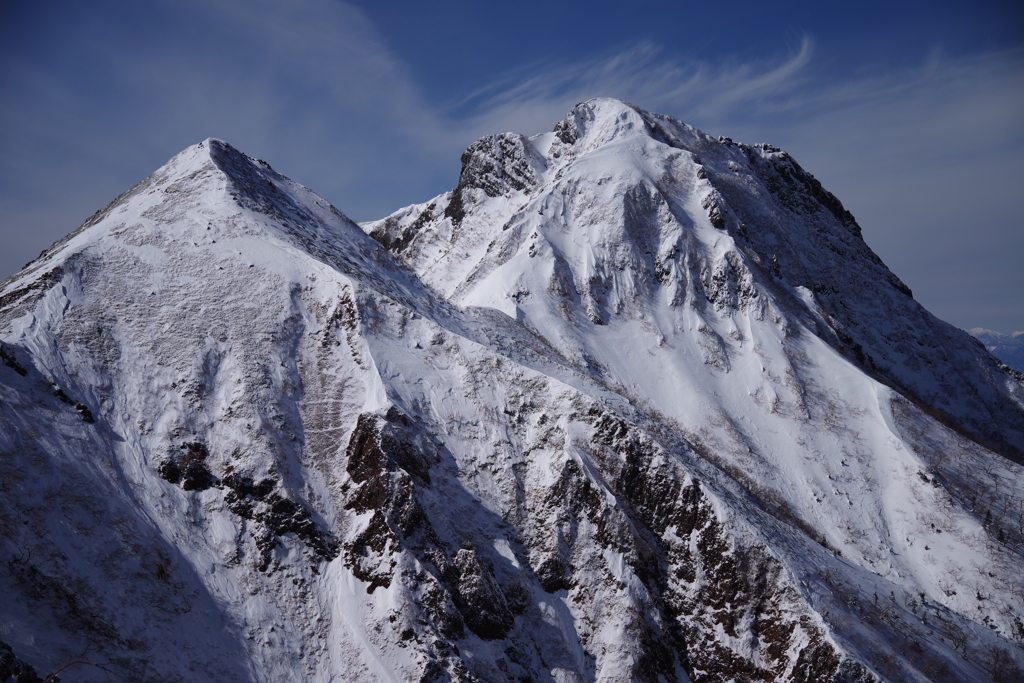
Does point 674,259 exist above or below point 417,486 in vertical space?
above

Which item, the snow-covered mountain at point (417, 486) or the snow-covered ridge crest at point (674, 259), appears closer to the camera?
the snow-covered mountain at point (417, 486)

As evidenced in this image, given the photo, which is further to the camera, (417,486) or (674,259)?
(674,259)

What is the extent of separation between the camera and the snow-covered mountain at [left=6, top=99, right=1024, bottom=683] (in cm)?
2475

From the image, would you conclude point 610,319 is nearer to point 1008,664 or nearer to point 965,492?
point 965,492

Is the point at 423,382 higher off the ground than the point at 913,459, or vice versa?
the point at 423,382

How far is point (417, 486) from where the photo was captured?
29.4 m

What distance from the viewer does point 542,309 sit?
52.5m

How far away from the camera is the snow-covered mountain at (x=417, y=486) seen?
2475 cm

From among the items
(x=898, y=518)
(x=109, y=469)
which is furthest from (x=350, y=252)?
(x=898, y=518)

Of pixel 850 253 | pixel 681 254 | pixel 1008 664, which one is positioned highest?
pixel 850 253

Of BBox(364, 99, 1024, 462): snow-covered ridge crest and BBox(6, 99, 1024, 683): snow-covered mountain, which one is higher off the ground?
BBox(364, 99, 1024, 462): snow-covered ridge crest

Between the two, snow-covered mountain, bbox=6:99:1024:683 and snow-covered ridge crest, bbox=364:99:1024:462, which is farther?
snow-covered ridge crest, bbox=364:99:1024:462

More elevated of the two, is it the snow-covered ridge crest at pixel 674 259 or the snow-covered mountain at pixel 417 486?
the snow-covered ridge crest at pixel 674 259

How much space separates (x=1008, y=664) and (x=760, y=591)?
13.4 m
